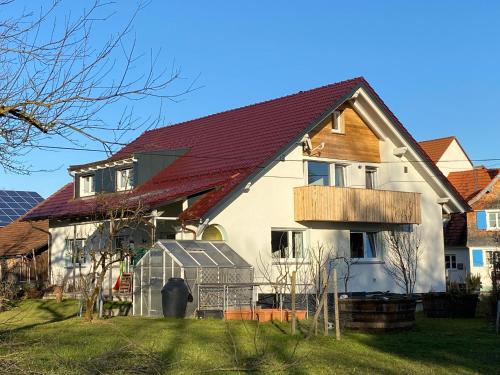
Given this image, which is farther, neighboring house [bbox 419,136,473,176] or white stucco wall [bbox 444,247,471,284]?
neighboring house [bbox 419,136,473,176]

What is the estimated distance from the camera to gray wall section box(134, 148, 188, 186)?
92.4 ft

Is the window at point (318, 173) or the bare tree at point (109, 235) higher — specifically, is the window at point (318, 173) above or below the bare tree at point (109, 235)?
above

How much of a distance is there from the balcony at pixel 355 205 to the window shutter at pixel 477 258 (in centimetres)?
A: 1648

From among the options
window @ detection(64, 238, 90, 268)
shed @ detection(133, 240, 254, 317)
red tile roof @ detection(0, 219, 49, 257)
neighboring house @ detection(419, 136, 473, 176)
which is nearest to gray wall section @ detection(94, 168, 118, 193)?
window @ detection(64, 238, 90, 268)

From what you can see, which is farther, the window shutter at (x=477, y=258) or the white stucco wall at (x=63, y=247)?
the window shutter at (x=477, y=258)

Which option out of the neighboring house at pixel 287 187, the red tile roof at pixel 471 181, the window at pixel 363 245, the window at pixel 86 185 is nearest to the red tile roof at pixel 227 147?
the neighboring house at pixel 287 187

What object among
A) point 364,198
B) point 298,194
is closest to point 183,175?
point 298,194

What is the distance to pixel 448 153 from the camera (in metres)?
55.1

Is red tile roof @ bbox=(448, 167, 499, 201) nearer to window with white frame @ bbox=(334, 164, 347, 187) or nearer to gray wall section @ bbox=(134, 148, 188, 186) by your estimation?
window with white frame @ bbox=(334, 164, 347, 187)

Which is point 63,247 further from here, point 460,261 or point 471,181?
point 471,181

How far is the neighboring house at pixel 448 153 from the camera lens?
53.9 metres

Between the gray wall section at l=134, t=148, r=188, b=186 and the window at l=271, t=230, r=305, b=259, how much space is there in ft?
19.2

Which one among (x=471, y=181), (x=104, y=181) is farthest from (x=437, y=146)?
(x=104, y=181)

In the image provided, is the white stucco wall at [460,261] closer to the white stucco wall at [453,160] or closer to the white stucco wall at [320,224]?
the white stucco wall at [453,160]
